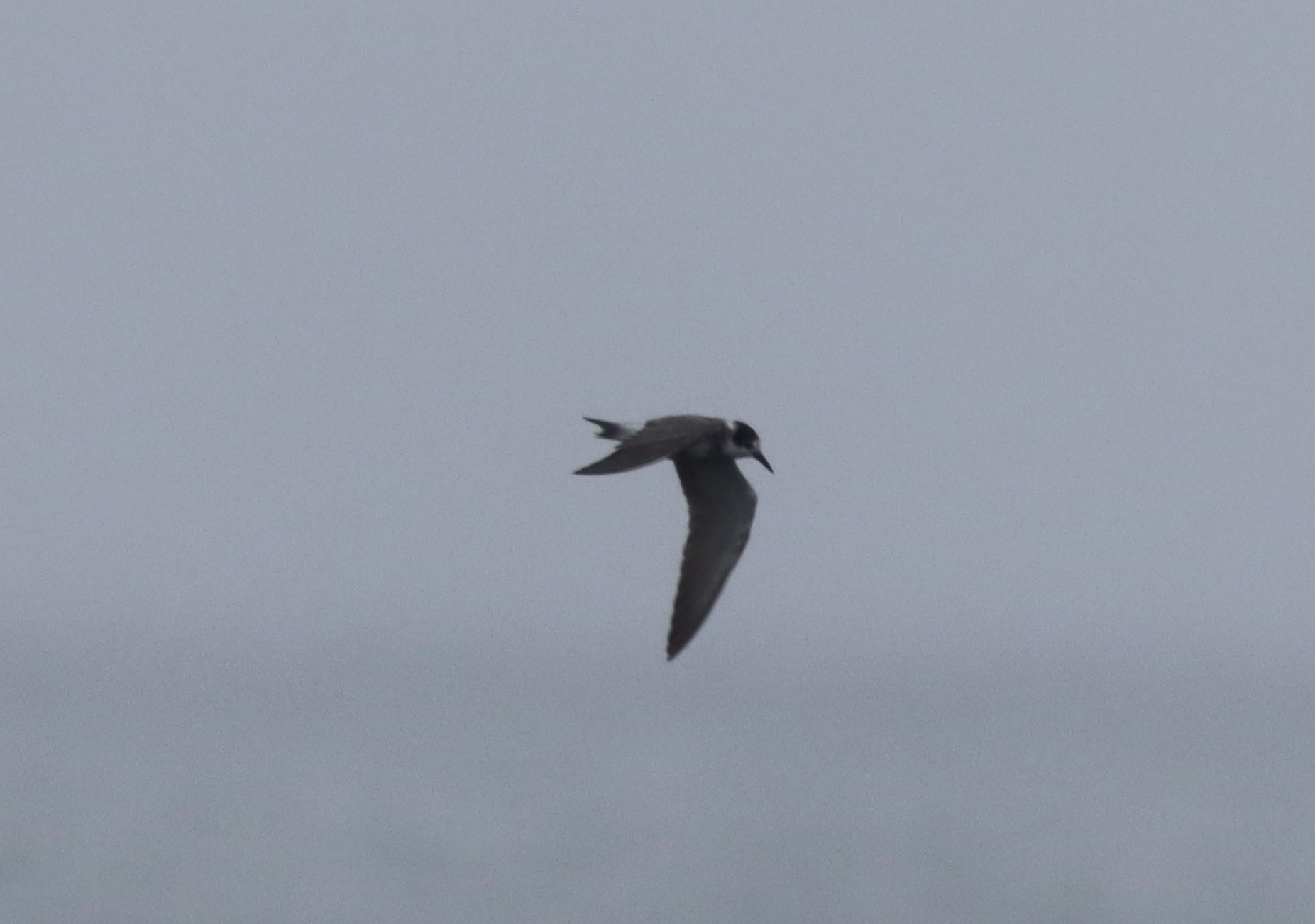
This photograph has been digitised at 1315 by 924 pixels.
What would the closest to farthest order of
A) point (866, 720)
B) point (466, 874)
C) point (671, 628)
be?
point (671, 628)
point (466, 874)
point (866, 720)

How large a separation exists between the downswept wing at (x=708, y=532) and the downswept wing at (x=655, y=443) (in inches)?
18.2

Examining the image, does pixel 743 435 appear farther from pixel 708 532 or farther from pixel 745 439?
pixel 708 532

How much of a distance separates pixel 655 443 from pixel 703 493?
5.65ft

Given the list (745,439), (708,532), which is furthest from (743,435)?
(708,532)

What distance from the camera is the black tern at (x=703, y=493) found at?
23.4 m

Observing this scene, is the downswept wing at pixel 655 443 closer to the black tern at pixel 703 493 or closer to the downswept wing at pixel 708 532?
the black tern at pixel 703 493

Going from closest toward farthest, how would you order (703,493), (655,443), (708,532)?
(655,443) → (708,532) → (703,493)

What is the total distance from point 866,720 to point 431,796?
→ 6348 cm

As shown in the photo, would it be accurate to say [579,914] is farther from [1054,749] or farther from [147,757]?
[1054,749]

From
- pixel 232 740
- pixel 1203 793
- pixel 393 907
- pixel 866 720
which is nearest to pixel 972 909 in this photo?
pixel 393 907

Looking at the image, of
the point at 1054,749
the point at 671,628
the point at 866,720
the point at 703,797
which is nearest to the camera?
the point at 671,628

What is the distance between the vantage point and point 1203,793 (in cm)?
6981

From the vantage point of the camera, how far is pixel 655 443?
2312 cm

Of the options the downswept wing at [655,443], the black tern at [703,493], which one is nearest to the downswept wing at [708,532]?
the black tern at [703,493]
